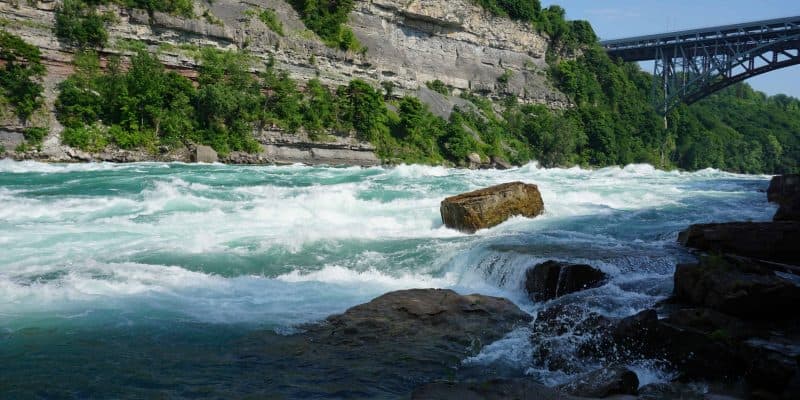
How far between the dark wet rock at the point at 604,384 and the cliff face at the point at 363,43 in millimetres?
33752

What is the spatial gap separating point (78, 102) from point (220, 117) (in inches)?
335

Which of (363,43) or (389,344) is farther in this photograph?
(363,43)

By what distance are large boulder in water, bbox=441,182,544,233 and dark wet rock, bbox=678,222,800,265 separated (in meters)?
4.92

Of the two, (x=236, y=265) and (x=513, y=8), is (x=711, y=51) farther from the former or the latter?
(x=236, y=265)

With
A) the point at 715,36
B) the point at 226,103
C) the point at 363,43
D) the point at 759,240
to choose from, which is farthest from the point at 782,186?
the point at 715,36

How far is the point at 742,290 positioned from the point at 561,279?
2.62m

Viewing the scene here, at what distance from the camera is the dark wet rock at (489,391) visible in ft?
15.3

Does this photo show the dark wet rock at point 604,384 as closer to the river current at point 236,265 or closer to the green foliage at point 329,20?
the river current at point 236,265

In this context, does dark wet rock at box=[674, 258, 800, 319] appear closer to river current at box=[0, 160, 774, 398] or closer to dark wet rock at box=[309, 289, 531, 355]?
river current at box=[0, 160, 774, 398]

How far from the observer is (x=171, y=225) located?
48.5 ft

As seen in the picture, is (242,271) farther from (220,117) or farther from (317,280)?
(220,117)

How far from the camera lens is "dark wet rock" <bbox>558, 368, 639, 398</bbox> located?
4797mm

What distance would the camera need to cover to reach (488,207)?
548 inches

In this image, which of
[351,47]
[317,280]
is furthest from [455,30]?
[317,280]
